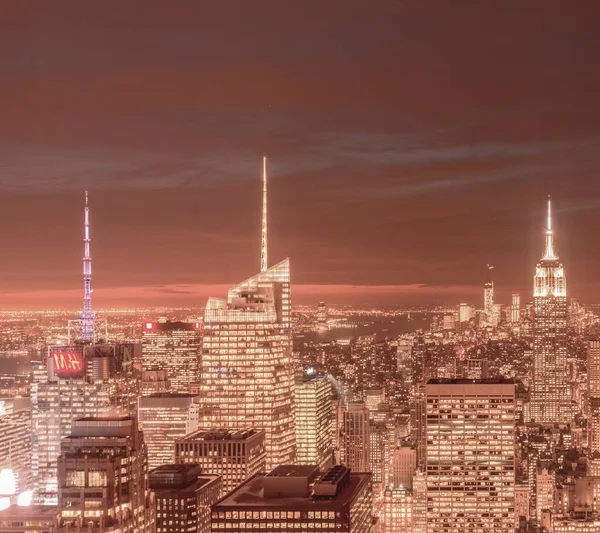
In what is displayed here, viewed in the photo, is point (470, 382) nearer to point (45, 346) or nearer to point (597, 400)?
point (45, 346)

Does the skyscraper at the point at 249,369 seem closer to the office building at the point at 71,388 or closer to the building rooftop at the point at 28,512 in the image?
the office building at the point at 71,388

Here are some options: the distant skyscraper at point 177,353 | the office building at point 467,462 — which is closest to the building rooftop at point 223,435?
the office building at point 467,462

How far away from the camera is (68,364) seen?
3186cm

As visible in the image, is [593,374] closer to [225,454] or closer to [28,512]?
[225,454]

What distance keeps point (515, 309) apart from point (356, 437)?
30.3ft

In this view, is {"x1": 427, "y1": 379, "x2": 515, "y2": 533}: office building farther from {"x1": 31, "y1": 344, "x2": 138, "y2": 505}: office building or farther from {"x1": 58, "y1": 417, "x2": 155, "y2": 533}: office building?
{"x1": 58, "y1": 417, "x2": 155, "y2": 533}: office building

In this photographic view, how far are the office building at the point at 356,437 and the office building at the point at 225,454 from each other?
7412mm

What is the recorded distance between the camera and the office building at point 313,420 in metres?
37.2

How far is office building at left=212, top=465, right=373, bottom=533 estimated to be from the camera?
69.4 ft

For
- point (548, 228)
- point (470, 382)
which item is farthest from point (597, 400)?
point (548, 228)

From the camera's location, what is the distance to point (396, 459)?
36.3 metres

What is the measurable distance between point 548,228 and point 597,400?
1035 inches

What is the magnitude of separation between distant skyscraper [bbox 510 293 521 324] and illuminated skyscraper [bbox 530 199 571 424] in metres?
0.75

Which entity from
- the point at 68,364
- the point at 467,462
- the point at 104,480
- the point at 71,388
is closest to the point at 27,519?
the point at 104,480
